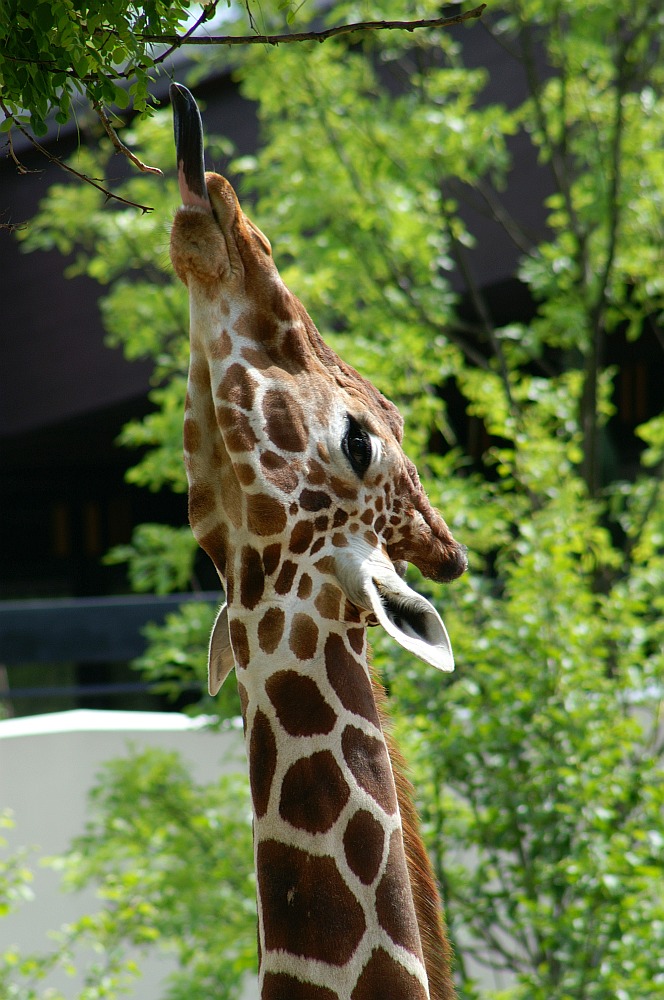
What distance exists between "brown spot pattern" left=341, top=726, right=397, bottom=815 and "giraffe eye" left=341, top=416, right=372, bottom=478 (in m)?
0.37

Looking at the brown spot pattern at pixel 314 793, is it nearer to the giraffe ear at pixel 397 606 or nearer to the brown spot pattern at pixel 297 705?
the brown spot pattern at pixel 297 705

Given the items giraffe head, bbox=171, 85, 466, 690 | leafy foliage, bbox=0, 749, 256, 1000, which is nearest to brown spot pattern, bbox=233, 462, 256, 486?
giraffe head, bbox=171, 85, 466, 690

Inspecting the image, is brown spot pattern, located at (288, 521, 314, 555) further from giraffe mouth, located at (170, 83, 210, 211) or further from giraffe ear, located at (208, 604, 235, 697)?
giraffe mouth, located at (170, 83, 210, 211)

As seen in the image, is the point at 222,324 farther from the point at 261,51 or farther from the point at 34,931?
the point at 34,931

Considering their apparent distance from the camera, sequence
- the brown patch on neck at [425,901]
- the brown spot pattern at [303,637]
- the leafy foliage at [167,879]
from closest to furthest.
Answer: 1. the brown spot pattern at [303,637]
2. the brown patch on neck at [425,901]
3. the leafy foliage at [167,879]

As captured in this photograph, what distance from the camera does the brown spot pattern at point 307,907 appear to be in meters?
1.45

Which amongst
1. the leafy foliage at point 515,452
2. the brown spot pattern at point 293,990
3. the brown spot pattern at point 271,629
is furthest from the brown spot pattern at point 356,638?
the leafy foliage at point 515,452

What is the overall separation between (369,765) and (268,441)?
18.9 inches

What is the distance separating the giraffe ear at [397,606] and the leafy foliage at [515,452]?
2.35m

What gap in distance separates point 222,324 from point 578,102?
14.4 feet

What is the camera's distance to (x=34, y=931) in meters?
7.21

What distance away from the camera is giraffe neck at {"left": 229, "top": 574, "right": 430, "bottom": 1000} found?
1454mm

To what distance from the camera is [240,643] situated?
156 cm

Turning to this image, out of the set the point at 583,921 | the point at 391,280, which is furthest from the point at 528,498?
the point at 583,921
